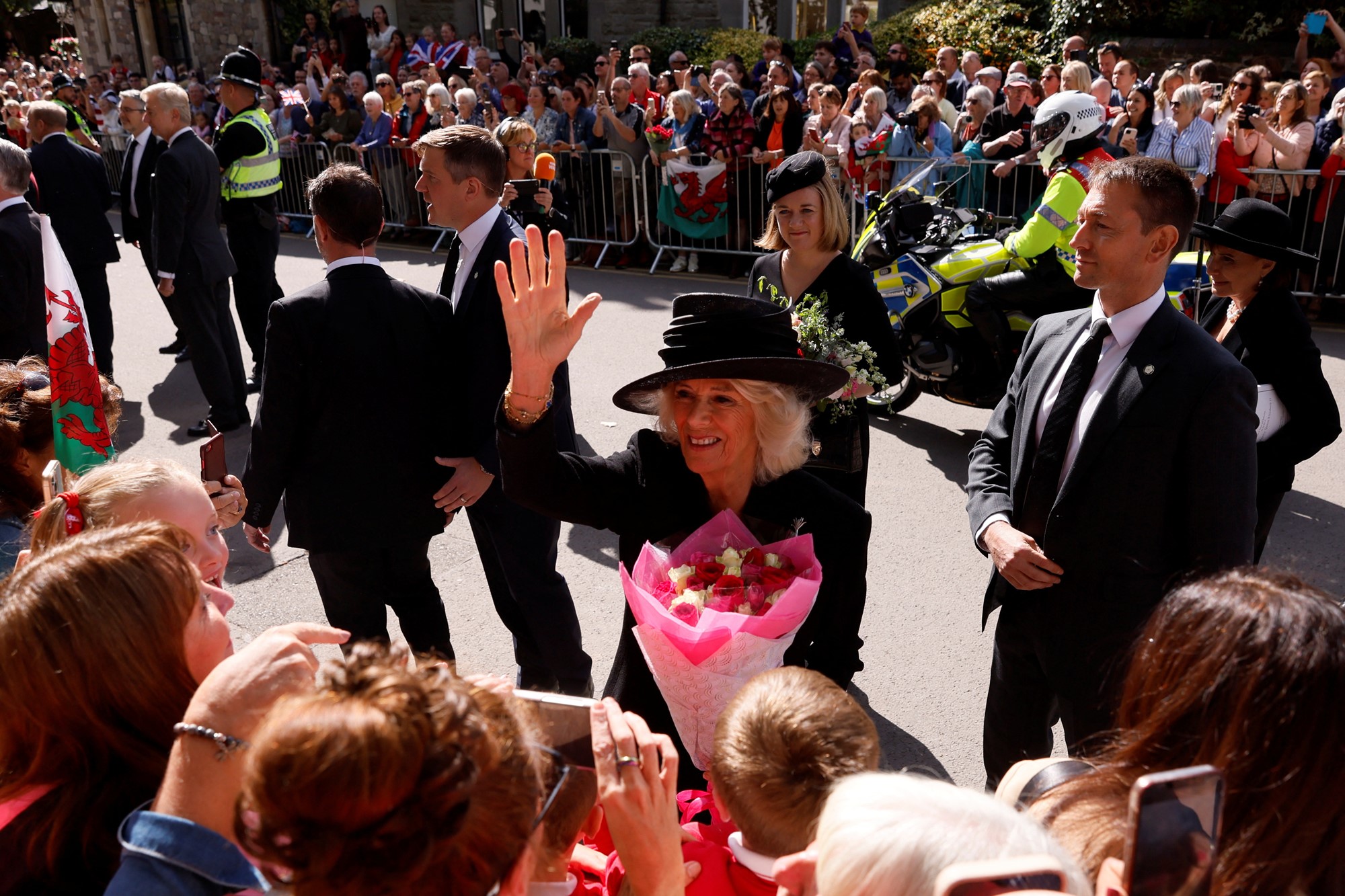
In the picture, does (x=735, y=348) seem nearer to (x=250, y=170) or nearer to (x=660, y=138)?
(x=250, y=170)

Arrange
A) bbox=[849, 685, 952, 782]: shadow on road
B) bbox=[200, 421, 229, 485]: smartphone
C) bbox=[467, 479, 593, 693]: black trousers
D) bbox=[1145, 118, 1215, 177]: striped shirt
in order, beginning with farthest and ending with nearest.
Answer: bbox=[1145, 118, 1215, 177]: striped shirt, bbox=[467, 479, 593, 693]: black trousers, bbox=[849, 685, 952, 782]: shadow on road, bbox=[200, 421, 229, 485]: smartphone

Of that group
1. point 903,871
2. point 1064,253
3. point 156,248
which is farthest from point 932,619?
point 156,248

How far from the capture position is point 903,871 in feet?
3.65

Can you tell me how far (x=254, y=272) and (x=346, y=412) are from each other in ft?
14.9

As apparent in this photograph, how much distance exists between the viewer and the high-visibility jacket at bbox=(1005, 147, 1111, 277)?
211 inches

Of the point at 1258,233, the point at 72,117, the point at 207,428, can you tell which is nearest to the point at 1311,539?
the point at 1258,233

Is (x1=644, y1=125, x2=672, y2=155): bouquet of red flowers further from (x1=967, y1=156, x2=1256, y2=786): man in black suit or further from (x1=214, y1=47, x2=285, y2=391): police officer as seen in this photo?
(x1=967, y1=156, x2=1256, y2=786): man in black suit

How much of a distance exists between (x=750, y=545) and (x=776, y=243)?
88.5 inches

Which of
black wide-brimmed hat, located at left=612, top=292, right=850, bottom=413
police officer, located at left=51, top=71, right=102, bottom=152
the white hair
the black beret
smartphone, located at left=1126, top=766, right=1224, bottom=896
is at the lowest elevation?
the white hair

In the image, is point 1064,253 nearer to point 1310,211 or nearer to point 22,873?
point 1310,211

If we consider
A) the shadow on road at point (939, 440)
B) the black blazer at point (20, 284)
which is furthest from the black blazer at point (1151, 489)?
the black blazer at point (20, 284)

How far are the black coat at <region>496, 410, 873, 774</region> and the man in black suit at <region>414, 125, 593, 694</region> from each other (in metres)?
1.05

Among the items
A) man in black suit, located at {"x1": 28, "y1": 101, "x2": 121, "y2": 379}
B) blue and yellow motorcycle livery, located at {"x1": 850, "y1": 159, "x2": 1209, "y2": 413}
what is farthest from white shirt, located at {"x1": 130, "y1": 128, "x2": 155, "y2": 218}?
blue and yellow motorcycle livery, located at {"x1": 850, "y1": 159, "x2": 1209, "y2": 413}

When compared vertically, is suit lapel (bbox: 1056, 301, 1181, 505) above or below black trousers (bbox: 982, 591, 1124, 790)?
above
